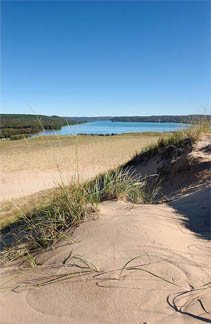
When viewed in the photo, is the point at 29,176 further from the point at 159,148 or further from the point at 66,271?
the point at 66,271

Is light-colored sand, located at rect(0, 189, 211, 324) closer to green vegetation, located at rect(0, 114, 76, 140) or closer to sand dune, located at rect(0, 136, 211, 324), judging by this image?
sand dune, located at rect(0, 136, 211, 324)

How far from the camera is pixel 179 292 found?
1392 mm

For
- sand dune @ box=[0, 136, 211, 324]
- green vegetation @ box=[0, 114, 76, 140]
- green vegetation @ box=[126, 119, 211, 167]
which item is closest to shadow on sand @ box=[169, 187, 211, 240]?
sand dune @ box=[0, 136, 211, 324]

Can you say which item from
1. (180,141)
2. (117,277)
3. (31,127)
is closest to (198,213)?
(117,277)

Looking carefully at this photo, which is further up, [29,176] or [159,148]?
[159,148]

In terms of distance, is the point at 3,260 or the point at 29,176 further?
the point at 29,176

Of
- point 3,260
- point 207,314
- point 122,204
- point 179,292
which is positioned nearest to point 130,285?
point 179,292

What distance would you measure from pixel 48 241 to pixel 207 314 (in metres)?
1.54

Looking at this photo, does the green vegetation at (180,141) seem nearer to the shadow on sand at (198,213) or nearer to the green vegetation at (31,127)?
the shadow on sand at (198,213)

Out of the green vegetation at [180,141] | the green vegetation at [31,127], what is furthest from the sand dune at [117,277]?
the green vegetation at [180,141]

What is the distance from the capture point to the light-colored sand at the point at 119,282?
4.19 ft

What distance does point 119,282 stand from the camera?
1492 millimetres

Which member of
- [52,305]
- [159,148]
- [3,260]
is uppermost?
[159,148]

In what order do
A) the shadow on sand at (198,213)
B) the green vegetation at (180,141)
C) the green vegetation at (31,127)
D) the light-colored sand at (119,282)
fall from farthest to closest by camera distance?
the green vegetation at (180,141) → the green vegetation at (31,127) → the shadow on sand at (198,213) → the light-colored sand at (119,282)
